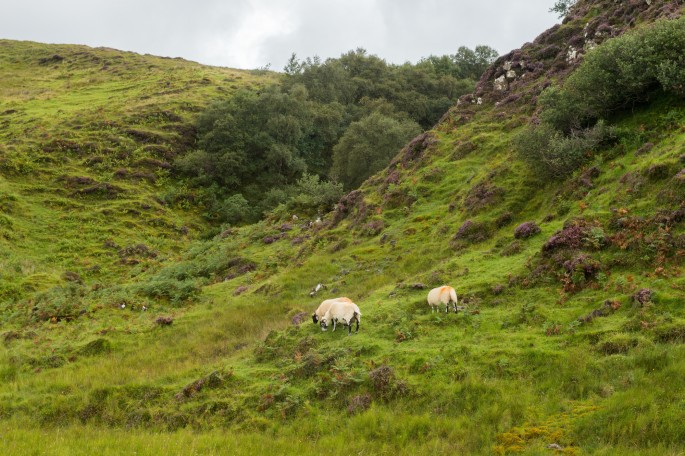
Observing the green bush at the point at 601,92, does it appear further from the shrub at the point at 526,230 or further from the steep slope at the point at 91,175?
the steep slope at the point at 91,175

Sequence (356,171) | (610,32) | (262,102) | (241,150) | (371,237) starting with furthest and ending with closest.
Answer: (262,102), (241,150), (356,171), (610,32), (371,237)

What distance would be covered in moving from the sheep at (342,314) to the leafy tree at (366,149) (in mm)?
37199

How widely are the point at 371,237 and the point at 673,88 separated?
1638 centimetres

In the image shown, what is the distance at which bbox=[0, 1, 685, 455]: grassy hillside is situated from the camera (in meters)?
10.9

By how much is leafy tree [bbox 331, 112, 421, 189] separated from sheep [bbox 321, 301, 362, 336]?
122 ft

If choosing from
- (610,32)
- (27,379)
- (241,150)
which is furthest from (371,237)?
Result: (241,150)

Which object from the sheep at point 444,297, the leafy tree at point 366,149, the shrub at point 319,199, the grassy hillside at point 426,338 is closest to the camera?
the grassy hillside at point 426,338

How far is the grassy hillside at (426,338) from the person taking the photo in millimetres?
10922

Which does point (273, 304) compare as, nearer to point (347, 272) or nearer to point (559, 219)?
point (347, 272)

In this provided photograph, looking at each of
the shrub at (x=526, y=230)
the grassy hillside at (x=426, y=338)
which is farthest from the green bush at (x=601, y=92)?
the shrub at (x=526, y=230)

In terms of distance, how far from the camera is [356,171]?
54.1 metres

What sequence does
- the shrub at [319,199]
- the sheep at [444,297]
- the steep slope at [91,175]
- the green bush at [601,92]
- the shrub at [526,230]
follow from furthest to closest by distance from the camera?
1. the shrub at [319,199]
2. the steep slope at [91,175]
3. the green bush at [601,92]
4. the shrub at [526,230]
5. the sheep at [444,297]

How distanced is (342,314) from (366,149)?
3850 cm

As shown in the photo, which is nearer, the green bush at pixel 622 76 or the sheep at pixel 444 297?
the sheep at pixel 444 297
